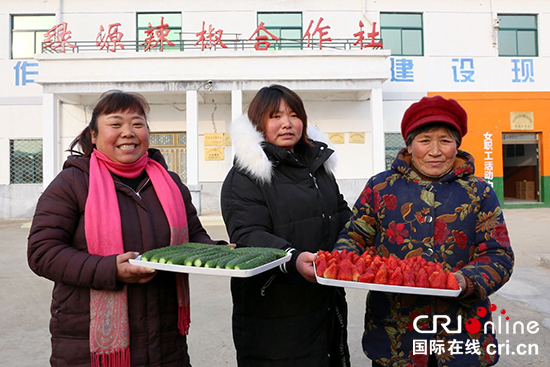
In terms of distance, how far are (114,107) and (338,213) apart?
4.16 feet

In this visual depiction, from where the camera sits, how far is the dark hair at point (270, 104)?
6.20ft

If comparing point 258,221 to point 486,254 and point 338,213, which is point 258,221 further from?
point 486,254

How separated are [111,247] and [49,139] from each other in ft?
36.1

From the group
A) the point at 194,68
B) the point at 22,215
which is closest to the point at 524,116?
the point at 194,68

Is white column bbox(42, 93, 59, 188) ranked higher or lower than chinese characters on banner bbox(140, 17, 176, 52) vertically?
lower

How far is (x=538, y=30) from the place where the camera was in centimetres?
1291

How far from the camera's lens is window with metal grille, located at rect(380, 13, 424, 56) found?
41.2ft

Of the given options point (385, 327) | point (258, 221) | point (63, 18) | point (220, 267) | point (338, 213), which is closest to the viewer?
point (220, 267)

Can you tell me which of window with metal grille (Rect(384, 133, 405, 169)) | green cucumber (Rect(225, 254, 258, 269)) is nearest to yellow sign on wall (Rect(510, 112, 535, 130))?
window with metal grille (Rect(384, 133, 405, 169))

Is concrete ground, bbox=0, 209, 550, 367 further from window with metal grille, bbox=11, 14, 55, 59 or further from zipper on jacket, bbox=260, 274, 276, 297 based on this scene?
window with metal grille, bbox=11, 14, 55, 59

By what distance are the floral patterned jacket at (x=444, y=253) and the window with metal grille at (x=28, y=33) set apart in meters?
14.3

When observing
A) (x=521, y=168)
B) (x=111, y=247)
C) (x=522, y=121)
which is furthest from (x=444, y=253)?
(x=521, y=168)

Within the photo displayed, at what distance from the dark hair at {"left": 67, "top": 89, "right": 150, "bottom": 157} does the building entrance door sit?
46.2ft

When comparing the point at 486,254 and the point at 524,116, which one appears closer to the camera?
the point at 486,254
